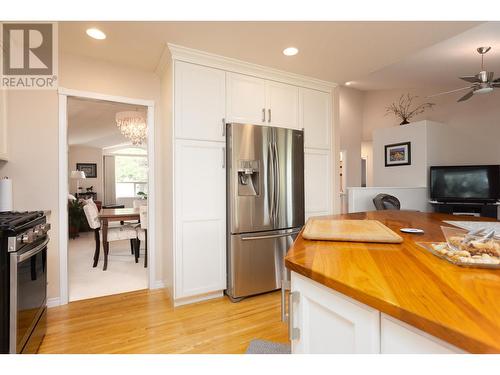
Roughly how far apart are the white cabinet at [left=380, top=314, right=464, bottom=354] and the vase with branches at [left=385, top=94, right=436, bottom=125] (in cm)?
608

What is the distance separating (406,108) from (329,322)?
654cm

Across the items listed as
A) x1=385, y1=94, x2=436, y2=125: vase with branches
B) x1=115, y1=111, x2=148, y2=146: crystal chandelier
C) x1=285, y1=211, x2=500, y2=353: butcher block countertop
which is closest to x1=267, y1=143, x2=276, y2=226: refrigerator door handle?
x1=285, y1=211, x2=500, y2=353: butcher block countertop

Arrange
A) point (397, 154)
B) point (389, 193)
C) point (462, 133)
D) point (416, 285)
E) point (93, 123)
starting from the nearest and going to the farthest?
point (416, 285), point (389, 193), point (462, 133), point (397, 154), point (93, 123)

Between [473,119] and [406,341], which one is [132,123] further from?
[473,119]

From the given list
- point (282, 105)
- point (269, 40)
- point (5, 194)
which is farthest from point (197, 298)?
point (269, 40)

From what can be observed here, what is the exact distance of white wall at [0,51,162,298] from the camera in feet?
7.55

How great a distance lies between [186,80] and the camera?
2.42 meters

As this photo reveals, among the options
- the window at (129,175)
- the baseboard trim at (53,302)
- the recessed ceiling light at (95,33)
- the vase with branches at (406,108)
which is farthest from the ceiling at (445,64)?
the window at (129,175)

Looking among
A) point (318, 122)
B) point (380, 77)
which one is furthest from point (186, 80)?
point (380, 77)

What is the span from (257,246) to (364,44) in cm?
213

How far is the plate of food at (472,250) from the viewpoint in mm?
796

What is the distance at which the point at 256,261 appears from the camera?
2598 millimetres

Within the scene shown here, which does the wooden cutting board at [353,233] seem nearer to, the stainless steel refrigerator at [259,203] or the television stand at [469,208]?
the stainless steel refrigerator at [259,203]
